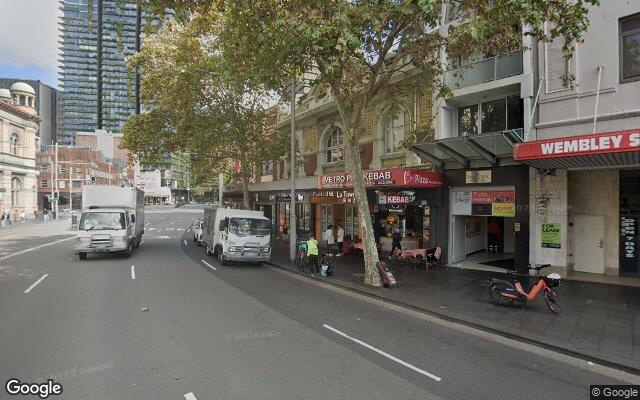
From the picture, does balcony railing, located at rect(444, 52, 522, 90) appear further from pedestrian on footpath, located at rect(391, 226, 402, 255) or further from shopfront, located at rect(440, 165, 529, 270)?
pedestrian on footpath, located at rect(391, 226, 402, 255)

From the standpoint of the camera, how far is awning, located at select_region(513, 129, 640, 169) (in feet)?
28.9

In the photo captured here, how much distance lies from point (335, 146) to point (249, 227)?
29.2 feet

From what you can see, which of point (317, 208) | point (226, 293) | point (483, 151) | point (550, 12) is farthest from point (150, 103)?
point (550, 12)

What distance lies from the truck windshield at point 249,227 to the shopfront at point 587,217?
10.6m

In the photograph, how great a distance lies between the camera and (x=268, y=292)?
36.7ft

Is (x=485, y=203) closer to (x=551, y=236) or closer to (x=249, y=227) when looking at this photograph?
(x=551, y=236)

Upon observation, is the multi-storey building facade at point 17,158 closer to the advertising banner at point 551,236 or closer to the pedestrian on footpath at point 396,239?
the pedestrian on footpath at point 396,239

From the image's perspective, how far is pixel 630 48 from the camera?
36.6ft

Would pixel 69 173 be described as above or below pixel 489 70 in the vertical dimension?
above

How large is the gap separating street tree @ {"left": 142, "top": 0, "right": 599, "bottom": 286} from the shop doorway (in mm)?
6095

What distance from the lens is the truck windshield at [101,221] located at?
16.8 meters

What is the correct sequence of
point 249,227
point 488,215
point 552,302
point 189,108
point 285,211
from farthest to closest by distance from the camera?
point 285,211, point 189,108, point 249,227, point 488,215, point 552,302

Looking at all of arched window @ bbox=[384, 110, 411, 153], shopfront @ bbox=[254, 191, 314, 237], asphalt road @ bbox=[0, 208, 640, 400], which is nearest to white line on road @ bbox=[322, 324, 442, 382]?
asphalt road @ bbox=[0, 208, 640, 400]

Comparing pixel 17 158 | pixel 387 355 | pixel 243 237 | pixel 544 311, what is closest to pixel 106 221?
pixel 243 237
